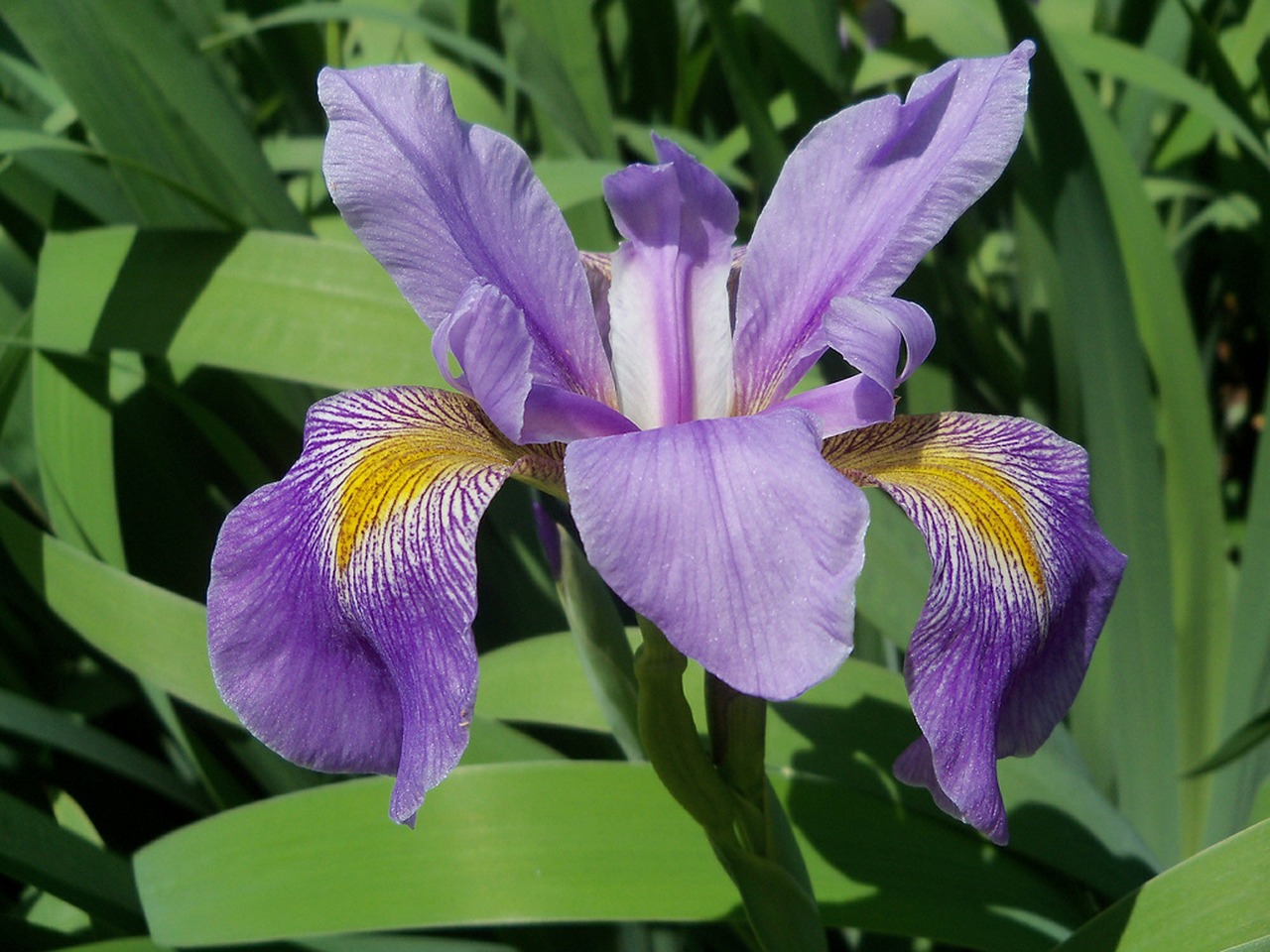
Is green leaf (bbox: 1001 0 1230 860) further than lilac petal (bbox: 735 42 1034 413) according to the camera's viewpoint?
Yes

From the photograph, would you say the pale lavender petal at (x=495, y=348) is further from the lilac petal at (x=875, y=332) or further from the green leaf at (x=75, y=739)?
the green leaf at (x=75, y=739)

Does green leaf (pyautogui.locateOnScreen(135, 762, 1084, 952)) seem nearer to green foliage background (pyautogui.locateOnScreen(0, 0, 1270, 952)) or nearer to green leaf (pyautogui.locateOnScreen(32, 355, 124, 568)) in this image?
green foliage background (pyautogui.locateOnScreen(0, 0, 1270, 952))

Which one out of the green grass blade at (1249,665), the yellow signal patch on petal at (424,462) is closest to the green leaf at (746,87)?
the green grass blade at (1249,665)

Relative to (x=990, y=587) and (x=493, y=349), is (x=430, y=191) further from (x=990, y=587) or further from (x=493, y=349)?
(x=990, y=587)

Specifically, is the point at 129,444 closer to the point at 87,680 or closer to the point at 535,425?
the point at 87,680

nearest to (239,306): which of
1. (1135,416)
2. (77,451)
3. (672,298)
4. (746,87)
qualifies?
(77,451)

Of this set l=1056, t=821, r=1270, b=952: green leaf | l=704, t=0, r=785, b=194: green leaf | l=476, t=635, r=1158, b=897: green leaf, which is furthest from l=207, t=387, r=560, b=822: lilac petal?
l=704, t=0, r=785, b=194: green leaf

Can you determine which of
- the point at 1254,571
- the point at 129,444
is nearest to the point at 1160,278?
the point at 1254,571
